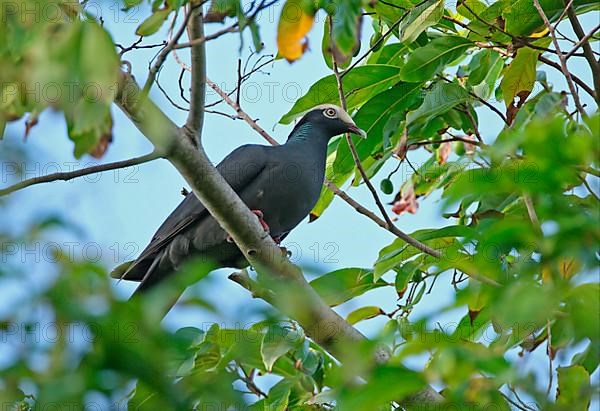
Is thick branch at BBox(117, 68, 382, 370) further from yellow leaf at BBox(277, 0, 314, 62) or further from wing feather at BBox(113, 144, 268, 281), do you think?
wing feather at BBox(113, 144, 268, 281)

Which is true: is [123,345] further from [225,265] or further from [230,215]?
[225,265]

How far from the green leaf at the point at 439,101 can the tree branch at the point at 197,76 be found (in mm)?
1119

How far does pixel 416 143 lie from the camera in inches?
156

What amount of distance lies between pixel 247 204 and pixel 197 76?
1.79 m

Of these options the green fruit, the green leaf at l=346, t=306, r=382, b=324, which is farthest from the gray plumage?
the green leaf at l=346, t=306, r=382, b=324

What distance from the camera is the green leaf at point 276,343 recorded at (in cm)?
296

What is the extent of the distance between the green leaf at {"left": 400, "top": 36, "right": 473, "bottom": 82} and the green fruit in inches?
27.0

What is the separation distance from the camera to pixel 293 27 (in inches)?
87.7

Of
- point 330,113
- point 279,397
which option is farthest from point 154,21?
point 330,113

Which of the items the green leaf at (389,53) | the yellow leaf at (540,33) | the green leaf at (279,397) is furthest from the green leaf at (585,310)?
the green leaf at (389,53)

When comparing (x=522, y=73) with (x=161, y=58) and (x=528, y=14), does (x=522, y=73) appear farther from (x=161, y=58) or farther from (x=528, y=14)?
(x=161, y=58)

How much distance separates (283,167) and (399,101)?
2.52 ft

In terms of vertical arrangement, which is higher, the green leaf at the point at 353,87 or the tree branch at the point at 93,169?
the green leaf at the point at 353,87

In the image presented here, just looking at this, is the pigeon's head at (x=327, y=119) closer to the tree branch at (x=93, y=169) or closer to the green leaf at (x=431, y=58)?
the green leaf at (x=431, y=58)
